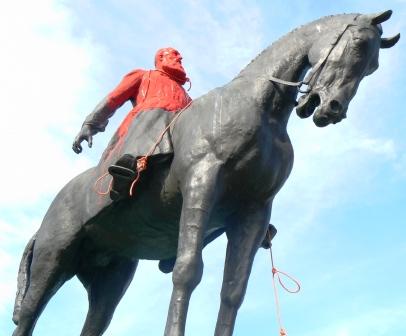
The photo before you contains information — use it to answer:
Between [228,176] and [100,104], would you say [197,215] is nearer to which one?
[228,176]

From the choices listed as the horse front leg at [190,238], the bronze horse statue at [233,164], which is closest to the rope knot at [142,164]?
the bronze horse statue at [233,164]

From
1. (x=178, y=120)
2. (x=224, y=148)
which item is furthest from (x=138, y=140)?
(x=224, y=148)

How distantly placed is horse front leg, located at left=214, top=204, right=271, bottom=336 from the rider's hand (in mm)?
1946

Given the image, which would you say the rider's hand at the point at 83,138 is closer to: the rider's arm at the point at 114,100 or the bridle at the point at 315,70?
the rider's arm at the point at 114,100

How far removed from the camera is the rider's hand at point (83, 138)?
317 inches

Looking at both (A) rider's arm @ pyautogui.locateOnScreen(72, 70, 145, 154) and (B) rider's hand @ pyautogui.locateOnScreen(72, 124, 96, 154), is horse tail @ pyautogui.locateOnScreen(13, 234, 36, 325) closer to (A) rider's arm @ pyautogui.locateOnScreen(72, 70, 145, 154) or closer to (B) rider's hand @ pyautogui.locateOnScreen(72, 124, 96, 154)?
(B) rider's hand @ pyautogui.locateOnScreen(72, 124, 96, 154)

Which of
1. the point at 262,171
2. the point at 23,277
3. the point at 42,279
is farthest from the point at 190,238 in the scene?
the point at 23,277

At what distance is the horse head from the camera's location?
6355mm

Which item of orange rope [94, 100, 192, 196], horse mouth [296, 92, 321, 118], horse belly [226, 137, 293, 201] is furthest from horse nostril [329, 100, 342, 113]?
orange rope [94, 100, 192, 196]

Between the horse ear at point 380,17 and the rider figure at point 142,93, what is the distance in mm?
2020

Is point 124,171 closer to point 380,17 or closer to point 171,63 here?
point 171,63

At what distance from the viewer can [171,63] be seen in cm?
812

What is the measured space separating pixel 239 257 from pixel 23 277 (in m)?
2.41

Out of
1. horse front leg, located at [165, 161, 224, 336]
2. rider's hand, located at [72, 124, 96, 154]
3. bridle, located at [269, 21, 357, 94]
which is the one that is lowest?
horse front leg, located at [165, 161, 224, 336]
